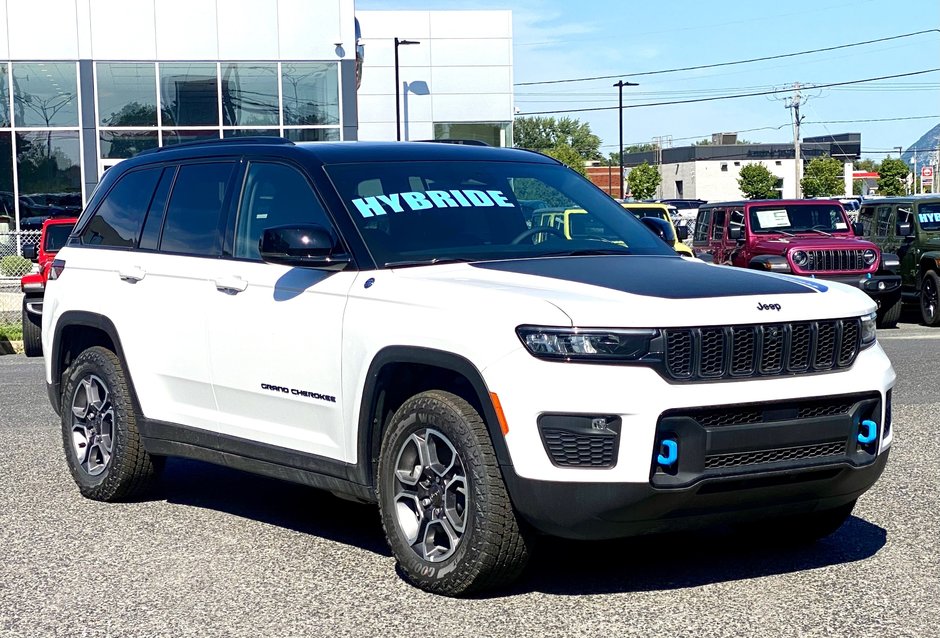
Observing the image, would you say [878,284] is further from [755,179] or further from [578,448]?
[755,179]

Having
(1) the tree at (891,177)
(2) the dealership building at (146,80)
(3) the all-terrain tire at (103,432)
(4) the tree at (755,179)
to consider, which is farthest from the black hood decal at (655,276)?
(4) the tree at (755,179)

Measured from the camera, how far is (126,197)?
7.44m

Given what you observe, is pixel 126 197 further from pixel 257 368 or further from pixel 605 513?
pixel 605 513

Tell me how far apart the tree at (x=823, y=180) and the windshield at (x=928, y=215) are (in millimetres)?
84588

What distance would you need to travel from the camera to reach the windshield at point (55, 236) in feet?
55.9

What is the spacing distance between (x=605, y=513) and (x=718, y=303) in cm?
86

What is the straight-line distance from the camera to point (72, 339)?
7617 millimetres

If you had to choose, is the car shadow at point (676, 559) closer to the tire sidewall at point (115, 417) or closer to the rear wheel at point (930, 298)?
the tire sidewall at point (115, 417)

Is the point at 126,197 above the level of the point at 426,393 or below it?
above

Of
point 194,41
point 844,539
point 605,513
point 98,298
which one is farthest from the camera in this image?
point 194,41

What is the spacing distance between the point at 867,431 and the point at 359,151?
2.62 meters

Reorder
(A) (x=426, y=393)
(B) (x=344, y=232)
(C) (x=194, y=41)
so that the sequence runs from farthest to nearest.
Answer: (C) (x=194, y=41) < (B) (x=344, y=232) < (A) (x=426, y=393)

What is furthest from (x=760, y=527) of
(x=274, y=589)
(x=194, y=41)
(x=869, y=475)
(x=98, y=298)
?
(x=194, y=41)

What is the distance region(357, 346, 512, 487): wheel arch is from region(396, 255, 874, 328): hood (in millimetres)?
243
